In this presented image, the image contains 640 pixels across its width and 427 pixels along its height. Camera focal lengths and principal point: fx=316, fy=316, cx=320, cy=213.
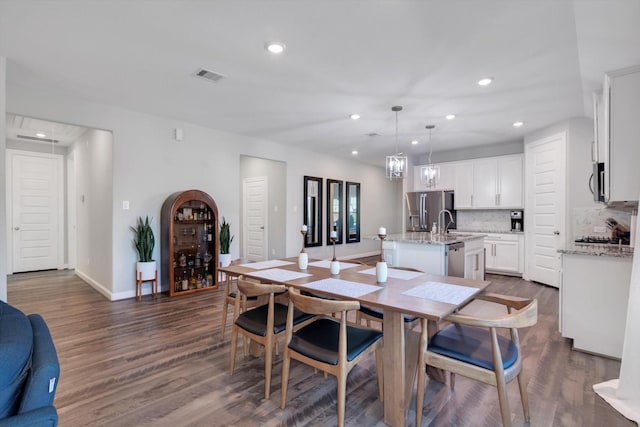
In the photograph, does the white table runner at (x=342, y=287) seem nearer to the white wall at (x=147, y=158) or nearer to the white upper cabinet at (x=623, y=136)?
the white upper cabinet at (x=623, y=136)

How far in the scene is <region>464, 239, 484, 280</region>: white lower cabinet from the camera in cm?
430

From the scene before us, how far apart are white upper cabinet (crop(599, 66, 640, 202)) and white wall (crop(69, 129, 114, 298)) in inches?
210

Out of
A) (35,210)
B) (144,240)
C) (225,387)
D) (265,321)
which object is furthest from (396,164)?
(35,210)

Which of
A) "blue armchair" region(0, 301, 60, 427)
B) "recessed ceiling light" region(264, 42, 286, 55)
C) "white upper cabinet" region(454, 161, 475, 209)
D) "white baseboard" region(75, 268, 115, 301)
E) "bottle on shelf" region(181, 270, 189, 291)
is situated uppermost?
"recessed ceiling light" region(264, 42, 286, 55)

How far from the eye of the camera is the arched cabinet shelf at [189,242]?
14.4 feet

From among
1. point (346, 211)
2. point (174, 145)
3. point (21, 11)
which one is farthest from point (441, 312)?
point (346, 211)

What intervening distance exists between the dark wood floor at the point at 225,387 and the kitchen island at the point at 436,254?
1051mm

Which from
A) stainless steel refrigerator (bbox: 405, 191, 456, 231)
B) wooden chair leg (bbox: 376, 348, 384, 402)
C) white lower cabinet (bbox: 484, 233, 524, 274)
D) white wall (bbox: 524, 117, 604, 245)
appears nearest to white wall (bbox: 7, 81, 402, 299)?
stainless steel refrigerator (bbox: 405, 191, 456, 231)

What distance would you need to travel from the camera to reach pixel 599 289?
2.64 m

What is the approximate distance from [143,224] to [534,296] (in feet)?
18.1

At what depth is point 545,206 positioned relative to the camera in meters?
5.06

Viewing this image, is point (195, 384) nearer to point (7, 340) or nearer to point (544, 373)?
point (7, 340)

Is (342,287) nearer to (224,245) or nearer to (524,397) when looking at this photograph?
(524,397)

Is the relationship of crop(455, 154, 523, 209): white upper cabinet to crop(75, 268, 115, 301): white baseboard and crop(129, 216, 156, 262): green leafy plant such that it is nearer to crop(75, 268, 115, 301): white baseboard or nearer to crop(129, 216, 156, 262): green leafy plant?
crop(129, 216, 156, 262): green leafy plant
